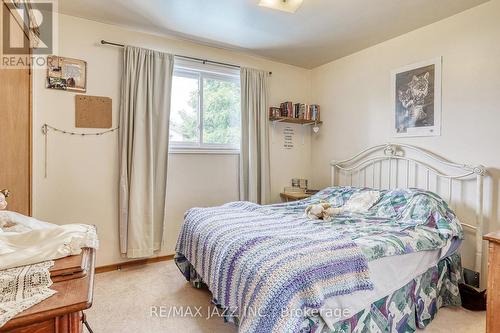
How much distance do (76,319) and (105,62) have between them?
279 centimetres

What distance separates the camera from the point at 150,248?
9.60 ft

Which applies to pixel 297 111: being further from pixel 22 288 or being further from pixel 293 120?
pixel 22 288

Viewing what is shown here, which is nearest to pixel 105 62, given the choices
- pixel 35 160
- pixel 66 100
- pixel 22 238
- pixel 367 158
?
pixel 66 100

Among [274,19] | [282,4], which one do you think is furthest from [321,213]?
[274,19]

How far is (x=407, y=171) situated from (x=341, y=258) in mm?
1911

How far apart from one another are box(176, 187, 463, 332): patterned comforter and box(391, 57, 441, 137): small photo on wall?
2.48 feet

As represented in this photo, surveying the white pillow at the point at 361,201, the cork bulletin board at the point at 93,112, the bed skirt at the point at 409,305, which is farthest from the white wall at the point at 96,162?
the white pillow at the point at 361,201

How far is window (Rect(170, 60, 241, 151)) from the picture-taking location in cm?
324

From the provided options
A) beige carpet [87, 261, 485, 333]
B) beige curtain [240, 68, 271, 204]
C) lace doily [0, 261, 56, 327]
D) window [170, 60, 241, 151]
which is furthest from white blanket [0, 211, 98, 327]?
beige curtain [240, 68, 271, 204]

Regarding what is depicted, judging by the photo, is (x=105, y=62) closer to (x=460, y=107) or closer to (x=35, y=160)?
(x=35, y=160)

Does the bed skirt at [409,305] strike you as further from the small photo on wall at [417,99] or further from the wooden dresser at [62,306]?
the small photo on wall at [417,99]

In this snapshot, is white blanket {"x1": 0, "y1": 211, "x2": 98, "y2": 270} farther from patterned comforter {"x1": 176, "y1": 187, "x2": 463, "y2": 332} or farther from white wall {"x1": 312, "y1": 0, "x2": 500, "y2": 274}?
white wall {"x1": 312, "y1": 0, "x2": 500, "y2": 274}

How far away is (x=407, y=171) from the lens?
9.48 feet

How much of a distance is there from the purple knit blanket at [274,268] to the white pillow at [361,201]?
770 millimetres
